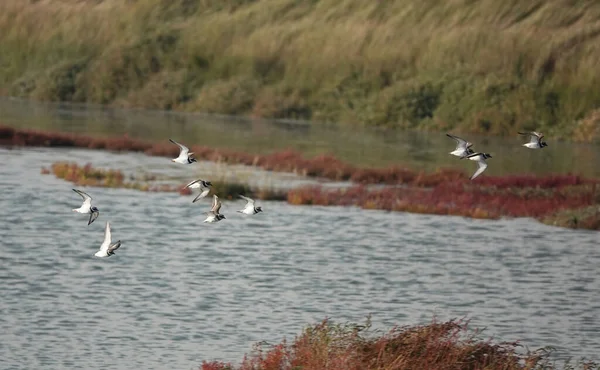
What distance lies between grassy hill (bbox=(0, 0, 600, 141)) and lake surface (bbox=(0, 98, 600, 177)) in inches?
149

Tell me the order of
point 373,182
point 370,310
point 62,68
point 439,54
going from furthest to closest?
point 62,68
point 439,54
point 373,182
point 370,310

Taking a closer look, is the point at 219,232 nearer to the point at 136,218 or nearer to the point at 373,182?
the point at 136,218

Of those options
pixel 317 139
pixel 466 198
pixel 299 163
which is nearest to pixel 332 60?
pixel 317 139

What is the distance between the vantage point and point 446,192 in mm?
54000

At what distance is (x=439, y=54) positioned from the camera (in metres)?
103

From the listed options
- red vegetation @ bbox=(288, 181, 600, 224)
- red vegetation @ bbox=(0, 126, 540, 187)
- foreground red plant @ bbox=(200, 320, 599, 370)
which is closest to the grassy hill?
red vegetation @ bbox=(0, 126, 540, 187)

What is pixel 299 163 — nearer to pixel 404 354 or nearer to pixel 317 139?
pixel 317 139

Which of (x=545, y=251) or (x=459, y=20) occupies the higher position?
(x=459, y=20)

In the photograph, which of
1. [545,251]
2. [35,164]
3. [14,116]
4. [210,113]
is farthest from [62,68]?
[545,251]

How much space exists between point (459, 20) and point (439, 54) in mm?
5822

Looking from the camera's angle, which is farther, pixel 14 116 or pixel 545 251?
pixel 14 116

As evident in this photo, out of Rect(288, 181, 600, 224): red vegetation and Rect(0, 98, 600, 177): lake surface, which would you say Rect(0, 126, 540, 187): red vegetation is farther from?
Rect(0, 98, 600, 177): lake surface

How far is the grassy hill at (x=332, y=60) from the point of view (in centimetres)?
9494

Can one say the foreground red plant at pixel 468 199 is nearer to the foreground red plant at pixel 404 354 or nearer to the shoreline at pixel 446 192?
the shoreline at pixel 446 192
